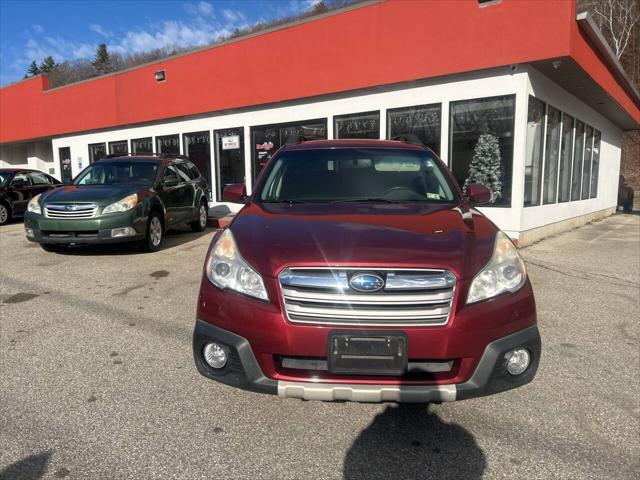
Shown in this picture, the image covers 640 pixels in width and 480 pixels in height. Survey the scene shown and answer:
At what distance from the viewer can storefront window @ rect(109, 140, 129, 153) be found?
58.6 feet

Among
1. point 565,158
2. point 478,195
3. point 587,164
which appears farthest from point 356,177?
point 587,164

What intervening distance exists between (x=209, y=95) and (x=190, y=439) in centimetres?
1317

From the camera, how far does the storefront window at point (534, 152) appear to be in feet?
31.1

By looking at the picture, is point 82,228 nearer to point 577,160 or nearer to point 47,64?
point 577,160

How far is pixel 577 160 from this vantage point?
13.8m

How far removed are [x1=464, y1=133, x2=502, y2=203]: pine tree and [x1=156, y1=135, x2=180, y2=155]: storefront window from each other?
1033cm

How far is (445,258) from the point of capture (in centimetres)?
244

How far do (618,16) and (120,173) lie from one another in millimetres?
35598

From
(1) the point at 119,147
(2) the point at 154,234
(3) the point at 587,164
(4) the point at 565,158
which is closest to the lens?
(2) the point at 154,234

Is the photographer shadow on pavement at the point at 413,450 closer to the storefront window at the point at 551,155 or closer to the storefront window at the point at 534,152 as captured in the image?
the storefront window at the point at 534,152

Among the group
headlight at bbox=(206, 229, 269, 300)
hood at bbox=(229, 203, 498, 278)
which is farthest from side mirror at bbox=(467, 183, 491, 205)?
headlight at bbox=(206, 229, 269, 300)

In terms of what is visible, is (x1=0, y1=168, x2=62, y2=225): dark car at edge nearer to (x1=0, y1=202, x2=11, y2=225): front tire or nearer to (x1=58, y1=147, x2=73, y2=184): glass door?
(x1=0, y1=202, x2=11, y2=225): front tire

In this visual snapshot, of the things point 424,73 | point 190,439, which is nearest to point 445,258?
point 190,439

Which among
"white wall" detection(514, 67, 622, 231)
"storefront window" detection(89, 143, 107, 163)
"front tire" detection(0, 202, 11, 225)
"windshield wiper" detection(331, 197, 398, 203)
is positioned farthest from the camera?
"storefront window" detection(89, 143, 107, 163)
